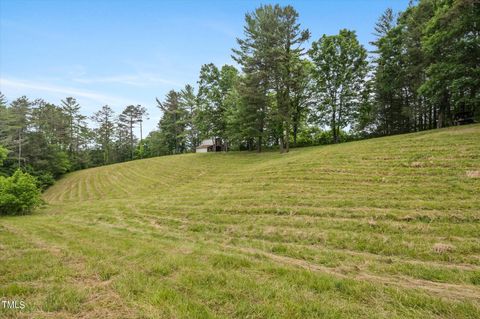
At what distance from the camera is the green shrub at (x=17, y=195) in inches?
562

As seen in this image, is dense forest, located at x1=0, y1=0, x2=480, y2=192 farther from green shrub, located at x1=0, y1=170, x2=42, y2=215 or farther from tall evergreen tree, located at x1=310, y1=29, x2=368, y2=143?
green shrub, located at x1=0, y1=170, x2=42, y2=215

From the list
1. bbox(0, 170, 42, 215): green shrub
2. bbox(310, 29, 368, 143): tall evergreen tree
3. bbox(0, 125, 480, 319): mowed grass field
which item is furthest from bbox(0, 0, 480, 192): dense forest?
bbox(0, 125, 480, 319): mowed grass field

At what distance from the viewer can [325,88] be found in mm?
29172

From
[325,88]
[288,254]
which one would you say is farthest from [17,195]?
[325,88]

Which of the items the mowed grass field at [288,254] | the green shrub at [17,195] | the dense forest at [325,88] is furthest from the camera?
→ the dense forest at [325,88]

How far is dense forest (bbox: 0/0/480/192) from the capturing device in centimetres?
1825

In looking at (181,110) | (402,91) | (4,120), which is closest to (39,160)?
(4,120)

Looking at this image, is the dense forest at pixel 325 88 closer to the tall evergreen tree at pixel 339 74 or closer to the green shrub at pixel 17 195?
the tall evergreen tree at pixel 339 74

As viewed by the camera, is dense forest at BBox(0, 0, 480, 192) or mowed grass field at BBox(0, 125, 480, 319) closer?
mowed grass field at BBox(0, 125, 480, 319)

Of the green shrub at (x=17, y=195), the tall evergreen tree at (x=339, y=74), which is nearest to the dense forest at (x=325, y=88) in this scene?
the tall evergreen tree at (x=339, y=74)

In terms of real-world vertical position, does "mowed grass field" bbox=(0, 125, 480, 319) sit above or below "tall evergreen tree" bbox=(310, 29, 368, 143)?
below

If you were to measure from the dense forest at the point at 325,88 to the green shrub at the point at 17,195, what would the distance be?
19.4 feet

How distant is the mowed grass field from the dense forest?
1152 cm

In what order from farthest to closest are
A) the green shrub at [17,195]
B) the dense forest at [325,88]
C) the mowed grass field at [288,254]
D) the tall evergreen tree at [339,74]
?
the tall evergreen tree at [339,74] → the dense forest at [325,88] → the green shrub at [17,195] → the mowed grass field at [288,254]
